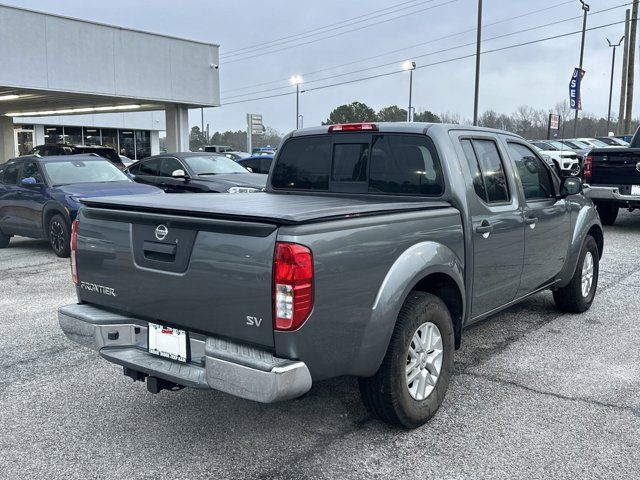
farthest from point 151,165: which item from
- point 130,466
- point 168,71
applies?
point 130,466

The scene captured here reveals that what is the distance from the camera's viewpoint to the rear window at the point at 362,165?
4.27 metres

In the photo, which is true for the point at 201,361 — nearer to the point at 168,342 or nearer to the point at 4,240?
the point at 168,342

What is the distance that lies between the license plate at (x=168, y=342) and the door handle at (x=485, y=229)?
6.99ft

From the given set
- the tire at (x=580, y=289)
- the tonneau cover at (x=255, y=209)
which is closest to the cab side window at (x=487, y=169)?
the tonneau cover at (x=255, y=209)

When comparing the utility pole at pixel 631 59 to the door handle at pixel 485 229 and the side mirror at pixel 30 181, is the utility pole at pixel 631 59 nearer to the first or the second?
the side mirror at pixel 30 181

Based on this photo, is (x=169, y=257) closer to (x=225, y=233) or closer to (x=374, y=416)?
(x=225, y=233)

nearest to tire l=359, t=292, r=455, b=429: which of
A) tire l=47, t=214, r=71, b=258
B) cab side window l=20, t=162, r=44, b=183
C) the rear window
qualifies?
the rear window

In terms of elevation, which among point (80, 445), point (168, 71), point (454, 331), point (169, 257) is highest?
point (168, 71)

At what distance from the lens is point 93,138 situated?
130 ft

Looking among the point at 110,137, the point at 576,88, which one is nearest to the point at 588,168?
the point at 576,88

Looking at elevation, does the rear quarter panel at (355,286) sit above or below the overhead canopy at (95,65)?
below

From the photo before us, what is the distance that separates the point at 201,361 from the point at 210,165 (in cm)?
1050

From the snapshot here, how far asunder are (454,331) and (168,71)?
20.3 meters

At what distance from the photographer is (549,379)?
443 centimetres
